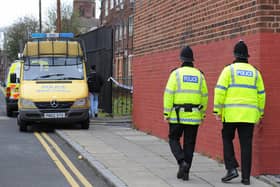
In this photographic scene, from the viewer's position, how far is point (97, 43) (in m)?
23.5

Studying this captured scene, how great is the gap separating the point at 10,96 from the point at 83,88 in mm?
6926

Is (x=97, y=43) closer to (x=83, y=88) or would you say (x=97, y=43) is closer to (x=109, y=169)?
(x=83, y=88)

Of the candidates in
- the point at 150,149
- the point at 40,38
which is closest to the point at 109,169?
the point at 150,149

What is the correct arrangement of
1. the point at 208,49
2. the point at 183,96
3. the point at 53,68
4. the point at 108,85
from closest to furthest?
the point at 183,96 → the point at 208,49 → the point at 53,68 → the point at 108,85

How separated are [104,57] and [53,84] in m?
6.73

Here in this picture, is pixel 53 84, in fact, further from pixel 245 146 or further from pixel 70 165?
pixel 245 146

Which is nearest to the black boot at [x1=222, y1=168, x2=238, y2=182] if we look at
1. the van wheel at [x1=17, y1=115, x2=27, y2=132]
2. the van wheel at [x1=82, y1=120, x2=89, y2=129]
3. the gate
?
the van wheel at [x1=82, y1=120, x2=89, y2=129]

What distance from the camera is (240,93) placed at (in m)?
7.47

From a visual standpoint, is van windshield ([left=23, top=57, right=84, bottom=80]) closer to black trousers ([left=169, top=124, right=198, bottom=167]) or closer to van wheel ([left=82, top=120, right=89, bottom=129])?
van wheel ([left=82, top=120, right=89, bottom=129])

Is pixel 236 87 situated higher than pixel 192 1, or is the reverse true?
pixel 192 1

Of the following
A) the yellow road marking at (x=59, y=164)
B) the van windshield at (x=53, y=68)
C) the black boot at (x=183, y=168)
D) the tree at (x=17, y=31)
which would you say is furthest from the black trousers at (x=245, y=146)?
the tree at (x=17, y=31)

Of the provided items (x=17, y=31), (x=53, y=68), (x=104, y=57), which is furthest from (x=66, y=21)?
(x=53, y=68)

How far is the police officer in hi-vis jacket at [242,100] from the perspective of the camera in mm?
7465

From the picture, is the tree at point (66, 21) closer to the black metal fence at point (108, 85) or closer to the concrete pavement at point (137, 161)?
the black metal fence at point (108, 85)
